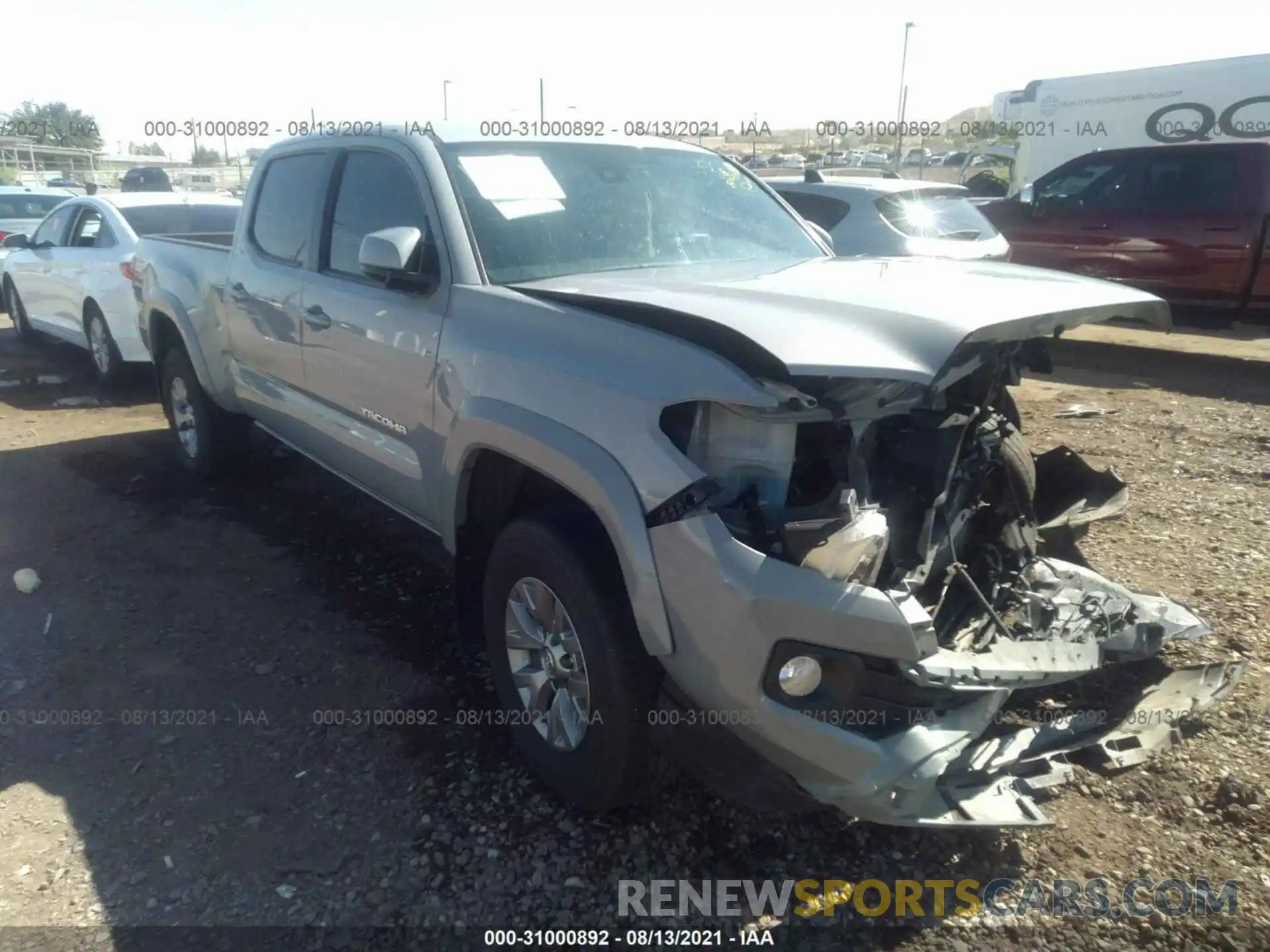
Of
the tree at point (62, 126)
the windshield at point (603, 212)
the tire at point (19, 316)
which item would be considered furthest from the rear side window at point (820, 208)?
the tree at point (62, 126)

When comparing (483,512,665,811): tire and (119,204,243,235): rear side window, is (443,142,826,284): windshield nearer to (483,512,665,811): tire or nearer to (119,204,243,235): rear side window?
(483,512,665,811): tire

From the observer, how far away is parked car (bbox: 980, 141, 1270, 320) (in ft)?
30.8

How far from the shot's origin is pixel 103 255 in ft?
26.7

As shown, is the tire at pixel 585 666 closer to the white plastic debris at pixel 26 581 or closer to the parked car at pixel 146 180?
the white plastic debris at pixel 26 581

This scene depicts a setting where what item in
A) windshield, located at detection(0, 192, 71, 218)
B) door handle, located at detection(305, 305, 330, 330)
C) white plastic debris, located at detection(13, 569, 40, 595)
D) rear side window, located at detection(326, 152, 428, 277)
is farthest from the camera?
windshield, located at detection(0, 192, 71, 218)

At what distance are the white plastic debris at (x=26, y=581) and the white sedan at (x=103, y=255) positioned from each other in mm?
3590

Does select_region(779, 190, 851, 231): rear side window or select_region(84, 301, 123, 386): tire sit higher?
select_region(779, 190, 851, 231): rear side window

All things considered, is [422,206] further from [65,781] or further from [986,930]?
[986,930]

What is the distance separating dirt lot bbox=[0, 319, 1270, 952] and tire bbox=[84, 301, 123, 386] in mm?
3488

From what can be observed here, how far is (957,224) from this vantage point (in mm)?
8742

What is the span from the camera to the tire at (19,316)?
414 inches

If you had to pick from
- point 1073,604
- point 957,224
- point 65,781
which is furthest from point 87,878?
point 957,224
